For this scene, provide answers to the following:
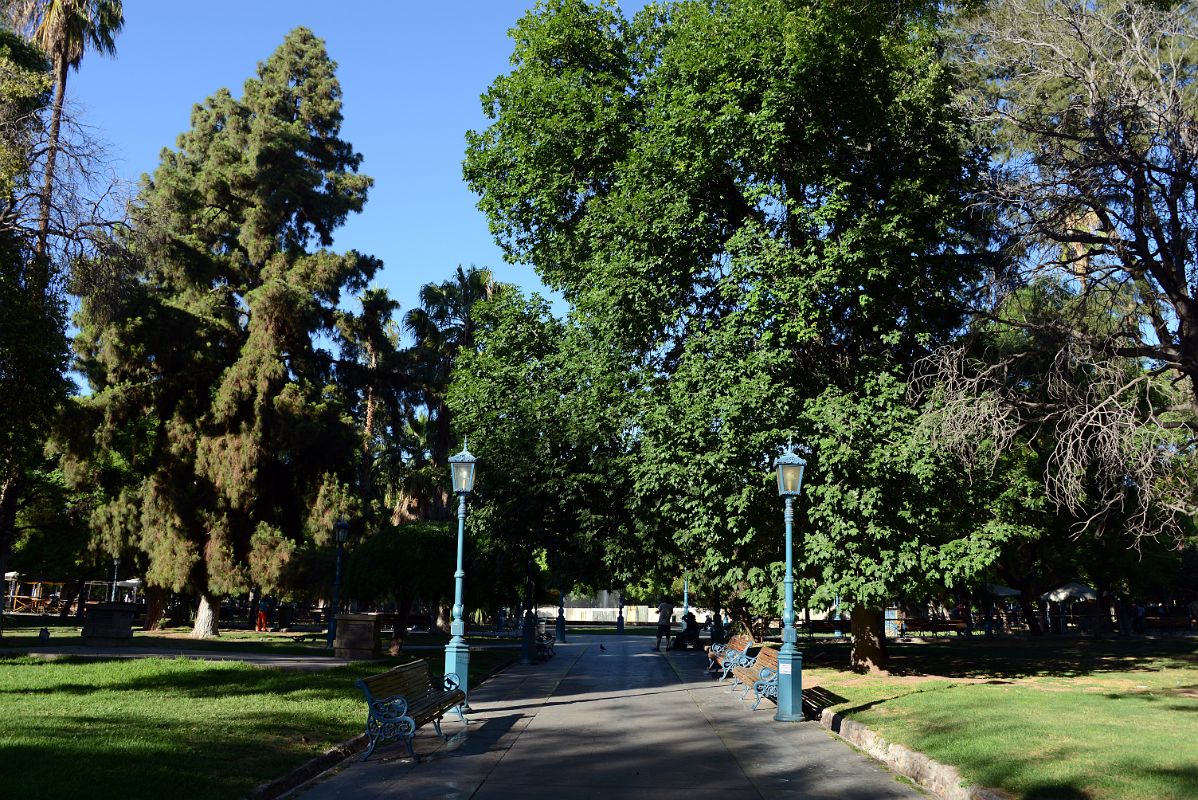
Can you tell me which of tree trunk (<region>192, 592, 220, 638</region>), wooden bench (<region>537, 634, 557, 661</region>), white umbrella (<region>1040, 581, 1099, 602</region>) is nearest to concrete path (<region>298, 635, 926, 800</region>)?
wooden bench (<region>537, 634, 557, 661</region>)

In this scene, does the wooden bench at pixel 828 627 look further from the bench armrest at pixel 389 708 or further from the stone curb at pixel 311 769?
the bench armrest at pixel 389 708

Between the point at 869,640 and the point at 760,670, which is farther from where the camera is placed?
the point at 869,640

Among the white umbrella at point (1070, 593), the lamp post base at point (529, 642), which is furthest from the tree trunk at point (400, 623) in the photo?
the white umbrella at point (1070, 593)

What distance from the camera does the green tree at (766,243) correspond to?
59.0 ft

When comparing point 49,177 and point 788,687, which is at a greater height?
point 49,177

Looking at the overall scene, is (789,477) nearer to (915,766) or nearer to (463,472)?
(463,472)

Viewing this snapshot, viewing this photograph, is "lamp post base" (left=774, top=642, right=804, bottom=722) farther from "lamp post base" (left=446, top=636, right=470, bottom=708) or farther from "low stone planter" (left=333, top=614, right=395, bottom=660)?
"low stone planter" (left=333, top=614, right=395, bottom=660)

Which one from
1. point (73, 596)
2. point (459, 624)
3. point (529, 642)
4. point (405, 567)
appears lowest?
point (73, 596)

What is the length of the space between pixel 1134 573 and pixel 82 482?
40.5 metres

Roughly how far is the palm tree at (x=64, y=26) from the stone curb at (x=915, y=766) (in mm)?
20926

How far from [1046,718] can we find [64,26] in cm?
2696

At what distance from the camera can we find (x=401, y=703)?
994 cm

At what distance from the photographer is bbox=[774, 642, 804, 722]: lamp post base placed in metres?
13.6

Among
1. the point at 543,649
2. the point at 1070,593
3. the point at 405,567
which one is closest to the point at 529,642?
the point at 543,649
